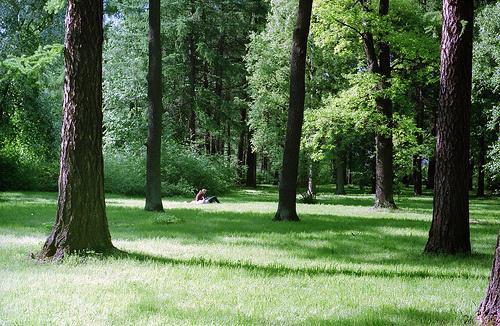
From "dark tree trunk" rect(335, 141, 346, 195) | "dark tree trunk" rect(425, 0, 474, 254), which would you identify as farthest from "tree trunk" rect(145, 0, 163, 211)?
"dark tree trunk" rect(335, 141, 346, 195)

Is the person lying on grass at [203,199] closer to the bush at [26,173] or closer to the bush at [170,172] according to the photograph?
the bush at [170,172]

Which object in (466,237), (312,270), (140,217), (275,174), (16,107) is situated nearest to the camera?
(312,270)

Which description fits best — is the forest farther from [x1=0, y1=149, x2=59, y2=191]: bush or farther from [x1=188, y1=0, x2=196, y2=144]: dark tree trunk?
[x1=188, y1=0, x2=196, y2=144]: dark tree trunk

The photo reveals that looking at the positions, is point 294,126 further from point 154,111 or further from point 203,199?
point 203,199

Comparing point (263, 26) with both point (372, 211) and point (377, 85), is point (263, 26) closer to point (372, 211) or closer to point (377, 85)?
point (377, 85)

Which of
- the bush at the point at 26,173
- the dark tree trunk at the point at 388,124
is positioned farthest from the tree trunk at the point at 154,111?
the bush at the point at 26,173

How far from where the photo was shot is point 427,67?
787 inches

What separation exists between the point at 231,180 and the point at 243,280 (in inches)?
1079

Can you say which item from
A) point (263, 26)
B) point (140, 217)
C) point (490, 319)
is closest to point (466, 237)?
point (490, 319)

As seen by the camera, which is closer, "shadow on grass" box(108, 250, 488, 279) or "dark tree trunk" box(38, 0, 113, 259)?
"shadow on grass" box(108, 250, 488, 279)

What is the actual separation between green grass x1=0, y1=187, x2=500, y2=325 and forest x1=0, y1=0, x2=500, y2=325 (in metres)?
0.04

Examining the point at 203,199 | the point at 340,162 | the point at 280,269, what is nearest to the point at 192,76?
the point at 340,162

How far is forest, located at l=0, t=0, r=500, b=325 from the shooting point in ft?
18.4

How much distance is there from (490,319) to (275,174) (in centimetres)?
4666
